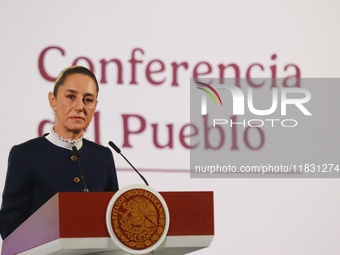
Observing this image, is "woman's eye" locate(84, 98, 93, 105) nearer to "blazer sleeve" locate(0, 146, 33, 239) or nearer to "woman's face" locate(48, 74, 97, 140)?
"woman's face" locate(48, 74, 97, 140)

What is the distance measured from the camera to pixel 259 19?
13.0 ft

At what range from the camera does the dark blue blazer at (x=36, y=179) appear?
241cm

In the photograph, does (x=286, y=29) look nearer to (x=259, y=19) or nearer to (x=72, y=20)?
(x=259, y=19)

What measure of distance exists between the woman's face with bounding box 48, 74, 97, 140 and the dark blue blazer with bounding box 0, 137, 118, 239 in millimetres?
73

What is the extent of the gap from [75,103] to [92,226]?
66 cm

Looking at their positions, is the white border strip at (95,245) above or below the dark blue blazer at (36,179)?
below

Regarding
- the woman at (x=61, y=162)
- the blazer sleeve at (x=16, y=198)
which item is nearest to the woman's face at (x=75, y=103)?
the woman at (x=61, y=162)

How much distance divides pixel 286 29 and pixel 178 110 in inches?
26.8

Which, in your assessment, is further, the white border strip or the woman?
the woman

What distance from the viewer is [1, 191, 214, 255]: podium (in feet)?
6.12

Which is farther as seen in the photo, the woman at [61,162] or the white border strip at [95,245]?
the woman at [61,162]

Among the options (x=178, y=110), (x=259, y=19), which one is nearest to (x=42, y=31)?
(x=178, y=110)

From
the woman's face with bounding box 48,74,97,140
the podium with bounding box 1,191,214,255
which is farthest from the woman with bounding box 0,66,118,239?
the podium with bounding box 1,191,214,255

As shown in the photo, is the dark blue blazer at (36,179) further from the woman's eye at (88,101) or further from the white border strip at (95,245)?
the white border strip at (95,245)
